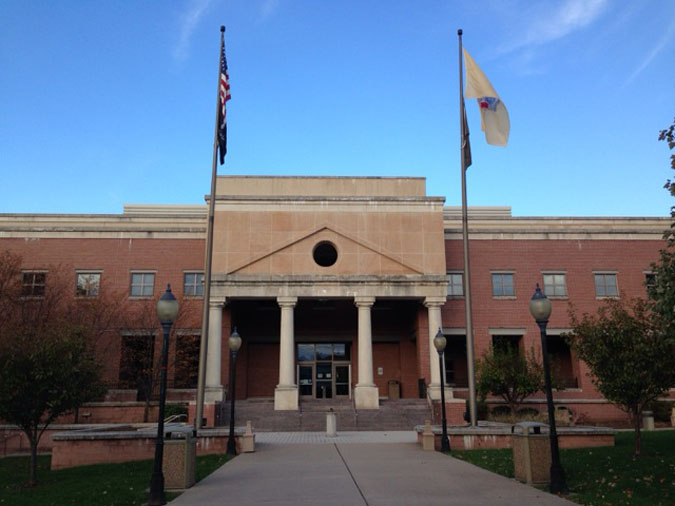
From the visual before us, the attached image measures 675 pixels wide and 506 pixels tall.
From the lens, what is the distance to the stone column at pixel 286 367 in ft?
99.8

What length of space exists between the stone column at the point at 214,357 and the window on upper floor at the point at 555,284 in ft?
64.4

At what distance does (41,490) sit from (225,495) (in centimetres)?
543

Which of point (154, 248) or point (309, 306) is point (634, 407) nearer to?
point (309, 306)

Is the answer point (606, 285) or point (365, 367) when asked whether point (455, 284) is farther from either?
point (606, 285)

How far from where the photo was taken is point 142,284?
116 ft

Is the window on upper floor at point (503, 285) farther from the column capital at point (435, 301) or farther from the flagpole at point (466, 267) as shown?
the flagpole at point (466, 267)

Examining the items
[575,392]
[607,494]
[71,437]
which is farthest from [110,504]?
[575,392]

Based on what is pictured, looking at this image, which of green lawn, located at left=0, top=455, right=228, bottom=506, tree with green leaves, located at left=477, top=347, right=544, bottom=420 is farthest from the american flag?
tree with green leaves, located at left=477, top=347, right=544, bottom=420

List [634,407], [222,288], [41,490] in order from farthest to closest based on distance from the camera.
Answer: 1. [222,288]
2. [634,407]
3. [41,490]

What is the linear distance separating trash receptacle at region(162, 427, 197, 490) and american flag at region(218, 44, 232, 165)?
14.3m

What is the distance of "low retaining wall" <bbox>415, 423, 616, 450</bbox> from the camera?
17922mm

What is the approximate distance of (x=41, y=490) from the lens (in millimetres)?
13039

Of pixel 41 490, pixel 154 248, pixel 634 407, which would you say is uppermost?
pixel 154 248

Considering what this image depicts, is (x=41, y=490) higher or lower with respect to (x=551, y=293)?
lower
